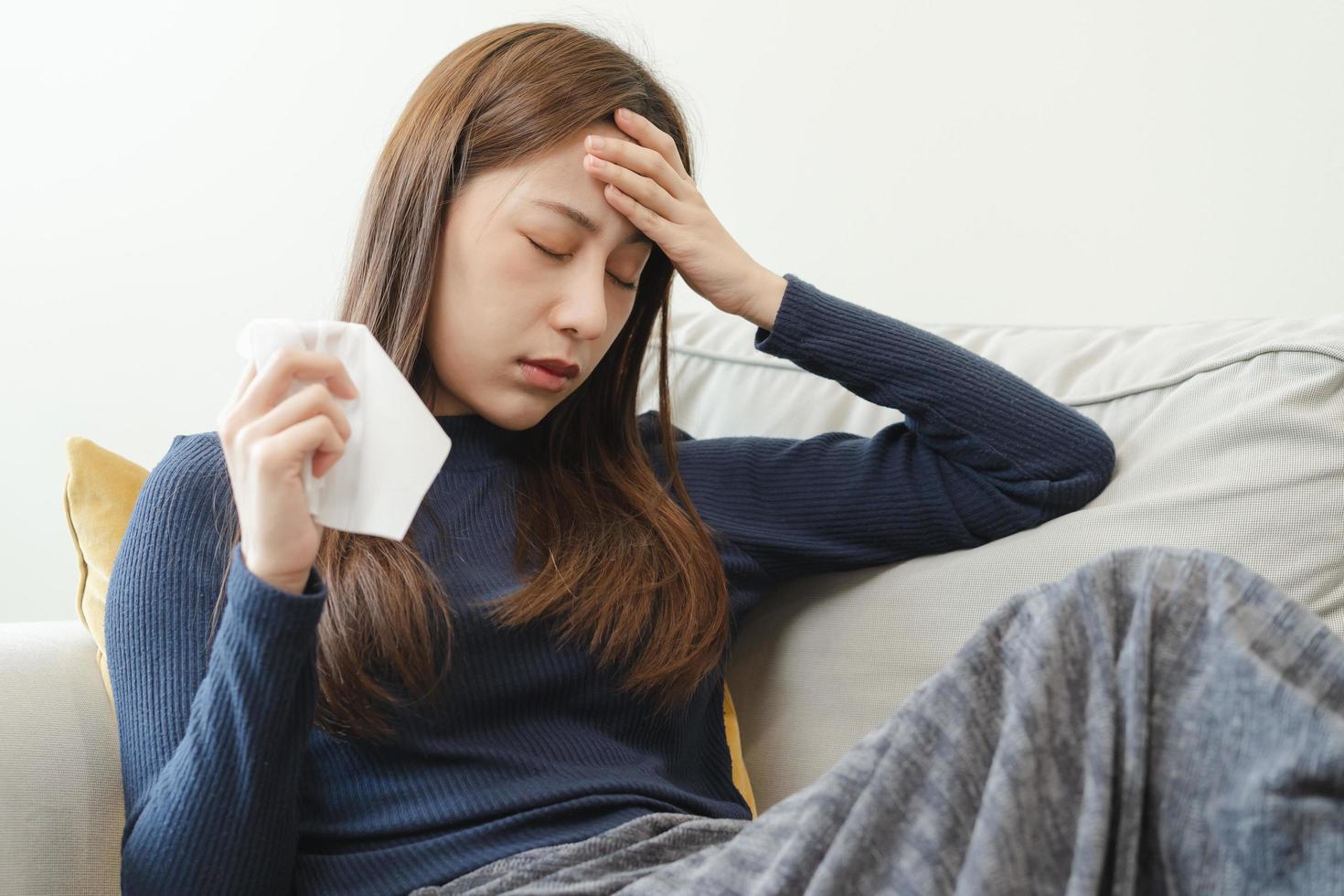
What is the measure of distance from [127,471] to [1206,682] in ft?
2.84

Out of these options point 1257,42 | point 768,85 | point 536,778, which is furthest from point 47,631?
point 1257,42

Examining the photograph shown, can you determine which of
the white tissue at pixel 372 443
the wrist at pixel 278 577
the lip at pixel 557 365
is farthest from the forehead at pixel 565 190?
the wrist at pixel 278 577

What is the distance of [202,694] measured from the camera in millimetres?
777

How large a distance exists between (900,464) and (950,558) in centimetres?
10

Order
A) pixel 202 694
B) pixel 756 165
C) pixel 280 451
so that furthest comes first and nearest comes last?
pixel 756 165 → pixel 202 694 → pixel 280 451

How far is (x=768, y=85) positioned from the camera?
1.48 metres

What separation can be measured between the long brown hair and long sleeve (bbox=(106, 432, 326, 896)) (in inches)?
1.5

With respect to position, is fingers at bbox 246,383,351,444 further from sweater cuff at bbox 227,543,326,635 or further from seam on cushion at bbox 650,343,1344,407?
seam on cushion at bbox 650,343,1344,407

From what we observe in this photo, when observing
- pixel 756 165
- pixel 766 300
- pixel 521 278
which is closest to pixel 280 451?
pixel 521 278

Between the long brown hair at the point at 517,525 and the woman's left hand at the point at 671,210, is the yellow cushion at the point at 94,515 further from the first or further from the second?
the woman's left hand at the point at 671,210

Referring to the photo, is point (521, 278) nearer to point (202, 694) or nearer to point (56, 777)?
point (202, 694)

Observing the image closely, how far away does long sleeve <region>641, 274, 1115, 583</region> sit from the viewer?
3.38ft

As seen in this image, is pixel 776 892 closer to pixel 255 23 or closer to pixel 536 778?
pixel 536 778

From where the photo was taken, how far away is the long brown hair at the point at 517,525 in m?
0.88
